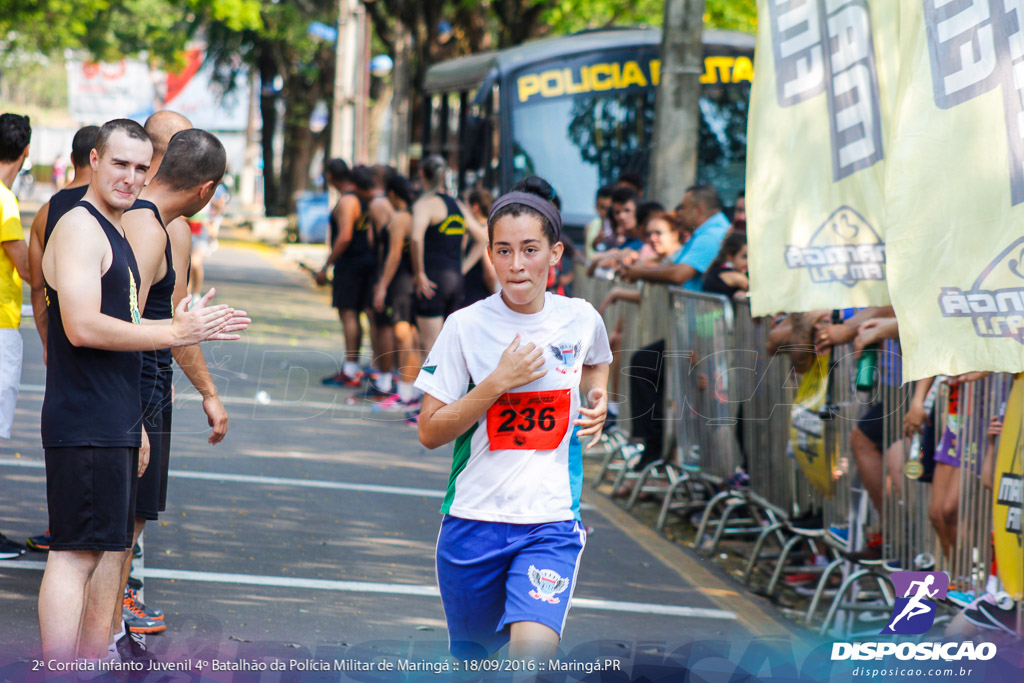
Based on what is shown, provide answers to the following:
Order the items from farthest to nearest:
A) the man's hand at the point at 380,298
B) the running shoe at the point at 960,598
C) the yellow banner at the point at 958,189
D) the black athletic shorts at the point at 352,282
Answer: the black athletic shorts at the point at 352,282, the man's hand at the point at 380,298, the running shoe at the point at 960,598, the yellow banner at the point at 958,189

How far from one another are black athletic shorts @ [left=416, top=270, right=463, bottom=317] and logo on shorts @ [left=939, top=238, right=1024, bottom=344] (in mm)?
7091

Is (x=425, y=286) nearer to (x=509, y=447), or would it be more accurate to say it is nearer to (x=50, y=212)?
(x=50, y=212)

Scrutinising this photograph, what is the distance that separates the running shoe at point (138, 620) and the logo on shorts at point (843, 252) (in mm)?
3065

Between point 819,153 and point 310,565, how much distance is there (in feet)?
10.3

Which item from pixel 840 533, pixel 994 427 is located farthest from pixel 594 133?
pixel 994 427

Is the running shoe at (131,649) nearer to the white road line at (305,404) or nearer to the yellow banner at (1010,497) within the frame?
the yellow banner at (1010,497)

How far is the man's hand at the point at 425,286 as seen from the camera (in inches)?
436

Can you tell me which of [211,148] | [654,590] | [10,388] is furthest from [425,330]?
[211,148]

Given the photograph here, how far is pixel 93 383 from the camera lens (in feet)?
13.0

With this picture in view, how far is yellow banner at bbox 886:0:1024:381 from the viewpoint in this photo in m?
4.38

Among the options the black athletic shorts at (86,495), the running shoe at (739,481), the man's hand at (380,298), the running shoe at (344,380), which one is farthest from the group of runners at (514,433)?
the running shoe at (344,380)

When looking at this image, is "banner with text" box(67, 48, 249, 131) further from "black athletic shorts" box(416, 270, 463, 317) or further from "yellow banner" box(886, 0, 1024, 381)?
"yellow banner" box(886, 0, 1024, 381)

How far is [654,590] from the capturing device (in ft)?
21.5

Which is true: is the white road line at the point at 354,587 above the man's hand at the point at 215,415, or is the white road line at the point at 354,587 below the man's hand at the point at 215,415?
below
